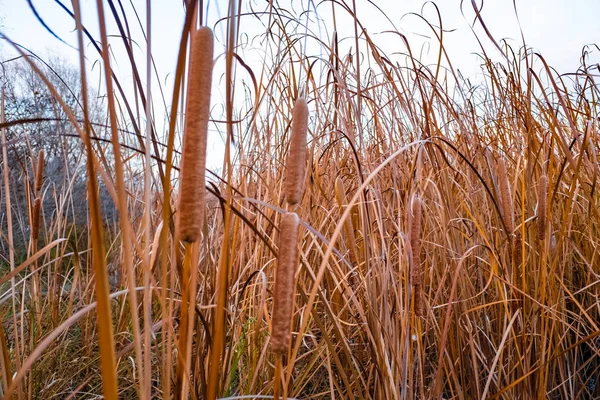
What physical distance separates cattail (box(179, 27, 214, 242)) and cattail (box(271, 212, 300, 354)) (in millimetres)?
66

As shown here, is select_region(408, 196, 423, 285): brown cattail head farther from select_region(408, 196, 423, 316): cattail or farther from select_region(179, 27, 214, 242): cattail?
select_region(179, 27, 214, 242): cattail

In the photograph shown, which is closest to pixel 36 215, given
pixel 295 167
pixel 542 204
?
pixel 295 167

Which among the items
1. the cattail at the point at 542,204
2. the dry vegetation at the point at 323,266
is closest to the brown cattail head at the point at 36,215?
the dry vegetation at the point at 323,266

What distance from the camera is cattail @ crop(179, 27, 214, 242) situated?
1.16 feet

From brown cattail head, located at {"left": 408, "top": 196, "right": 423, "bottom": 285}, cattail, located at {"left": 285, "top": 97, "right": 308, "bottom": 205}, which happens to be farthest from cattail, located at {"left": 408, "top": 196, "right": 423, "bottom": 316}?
cattail, located at {"left": 285, "top": 97, "right": 308, "bottom": 205}

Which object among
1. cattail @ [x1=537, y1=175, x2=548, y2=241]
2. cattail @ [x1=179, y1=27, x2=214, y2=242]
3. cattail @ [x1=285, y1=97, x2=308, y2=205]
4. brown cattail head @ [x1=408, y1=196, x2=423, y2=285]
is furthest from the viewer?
cattail @ [x1=537, y1=175, x2=548, y2=241]

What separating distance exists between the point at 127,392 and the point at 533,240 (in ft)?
3.46

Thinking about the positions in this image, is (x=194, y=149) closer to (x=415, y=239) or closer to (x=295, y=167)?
(x=295, y=167)

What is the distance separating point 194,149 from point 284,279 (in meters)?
0.12

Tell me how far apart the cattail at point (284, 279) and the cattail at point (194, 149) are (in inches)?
2.6

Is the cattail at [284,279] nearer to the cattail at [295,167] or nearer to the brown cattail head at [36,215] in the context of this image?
the cattail at [295,167]

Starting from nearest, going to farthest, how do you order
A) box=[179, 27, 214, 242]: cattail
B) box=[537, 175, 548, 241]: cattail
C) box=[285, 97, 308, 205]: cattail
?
box=[179, 27, 214, 242]: cattail
box=[285, 97, 308, 205]: cattail
box=[537, 175, 548, 241]: cattail

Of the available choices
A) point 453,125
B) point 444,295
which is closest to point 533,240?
point 444,295

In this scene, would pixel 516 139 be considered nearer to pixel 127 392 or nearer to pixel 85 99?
pixel 127 392
